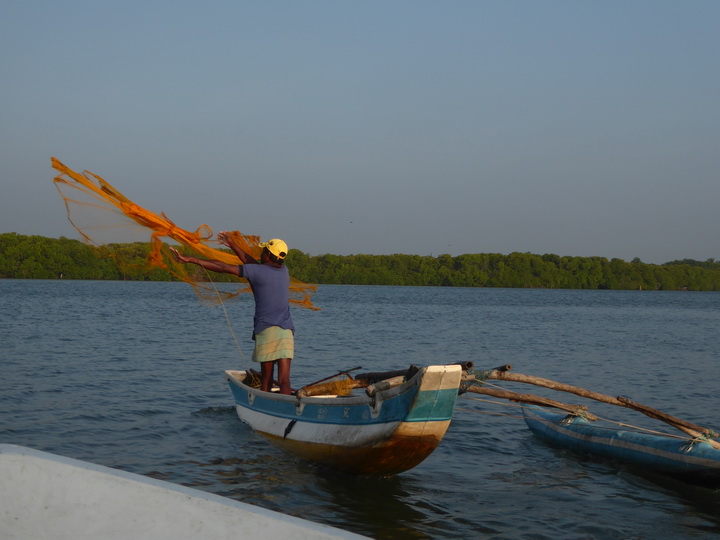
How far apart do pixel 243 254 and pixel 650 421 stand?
8.88m

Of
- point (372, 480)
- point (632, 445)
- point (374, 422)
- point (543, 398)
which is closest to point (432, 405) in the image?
point (374, 422)

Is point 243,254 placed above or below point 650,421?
above

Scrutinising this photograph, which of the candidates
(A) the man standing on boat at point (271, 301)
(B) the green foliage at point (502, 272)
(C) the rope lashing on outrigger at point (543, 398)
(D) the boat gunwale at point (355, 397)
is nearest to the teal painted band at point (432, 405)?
(D) the boat gunwale at point (355, 397)

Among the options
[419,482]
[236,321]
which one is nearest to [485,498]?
[419,482]

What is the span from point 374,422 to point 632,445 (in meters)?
4.44

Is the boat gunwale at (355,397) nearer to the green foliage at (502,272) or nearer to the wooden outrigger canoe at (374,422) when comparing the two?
the wooden outrigger canoe at (374,422)

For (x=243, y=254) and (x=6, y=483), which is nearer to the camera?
(x=6, y=483)

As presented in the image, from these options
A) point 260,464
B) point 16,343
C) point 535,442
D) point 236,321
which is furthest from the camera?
point 236,321

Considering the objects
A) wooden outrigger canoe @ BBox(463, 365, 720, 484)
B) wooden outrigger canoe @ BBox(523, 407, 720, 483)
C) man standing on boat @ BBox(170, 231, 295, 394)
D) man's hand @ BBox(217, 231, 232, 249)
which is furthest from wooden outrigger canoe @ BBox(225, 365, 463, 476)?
wooden outrigger canoe @ BBox(523, 407, 720, 483)

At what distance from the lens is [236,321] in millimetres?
45375

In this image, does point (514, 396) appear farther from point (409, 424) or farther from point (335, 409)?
point (335, 409)

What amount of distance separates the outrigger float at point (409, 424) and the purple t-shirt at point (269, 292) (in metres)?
1.06

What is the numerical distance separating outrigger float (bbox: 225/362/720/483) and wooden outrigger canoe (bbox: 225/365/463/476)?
1 centimetres

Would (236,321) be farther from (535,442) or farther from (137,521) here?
(137,521)
